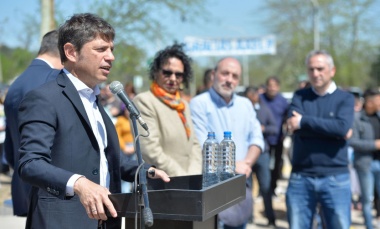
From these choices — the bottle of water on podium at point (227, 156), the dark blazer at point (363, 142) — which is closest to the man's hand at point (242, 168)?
the bottle of water on podium at point (227, 156)

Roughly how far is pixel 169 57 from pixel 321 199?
1824mm

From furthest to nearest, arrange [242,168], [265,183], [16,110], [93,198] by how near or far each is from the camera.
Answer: [265,183] < [242,168] < [16,110] < [93,198]

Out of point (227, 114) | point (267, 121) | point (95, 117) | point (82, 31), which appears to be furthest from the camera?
point (267, 121)

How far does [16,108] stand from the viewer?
407 centimetres

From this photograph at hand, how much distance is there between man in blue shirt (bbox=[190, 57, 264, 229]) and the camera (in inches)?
197

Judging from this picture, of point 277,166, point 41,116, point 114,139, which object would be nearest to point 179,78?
point 114,139

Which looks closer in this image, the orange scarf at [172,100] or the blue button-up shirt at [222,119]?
the orange scarf at [172,100]

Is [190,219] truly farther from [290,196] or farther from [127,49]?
[127,49]

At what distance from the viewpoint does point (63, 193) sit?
2.49m

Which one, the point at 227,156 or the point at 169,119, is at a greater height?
the point at 169,119

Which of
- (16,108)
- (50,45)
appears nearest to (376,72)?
(50,45)

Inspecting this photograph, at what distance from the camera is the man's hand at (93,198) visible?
2381mm

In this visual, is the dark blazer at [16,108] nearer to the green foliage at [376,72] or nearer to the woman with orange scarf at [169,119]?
the woman with orange scarf at [169,119]

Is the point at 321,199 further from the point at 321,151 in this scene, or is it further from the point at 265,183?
the point at 265,183
